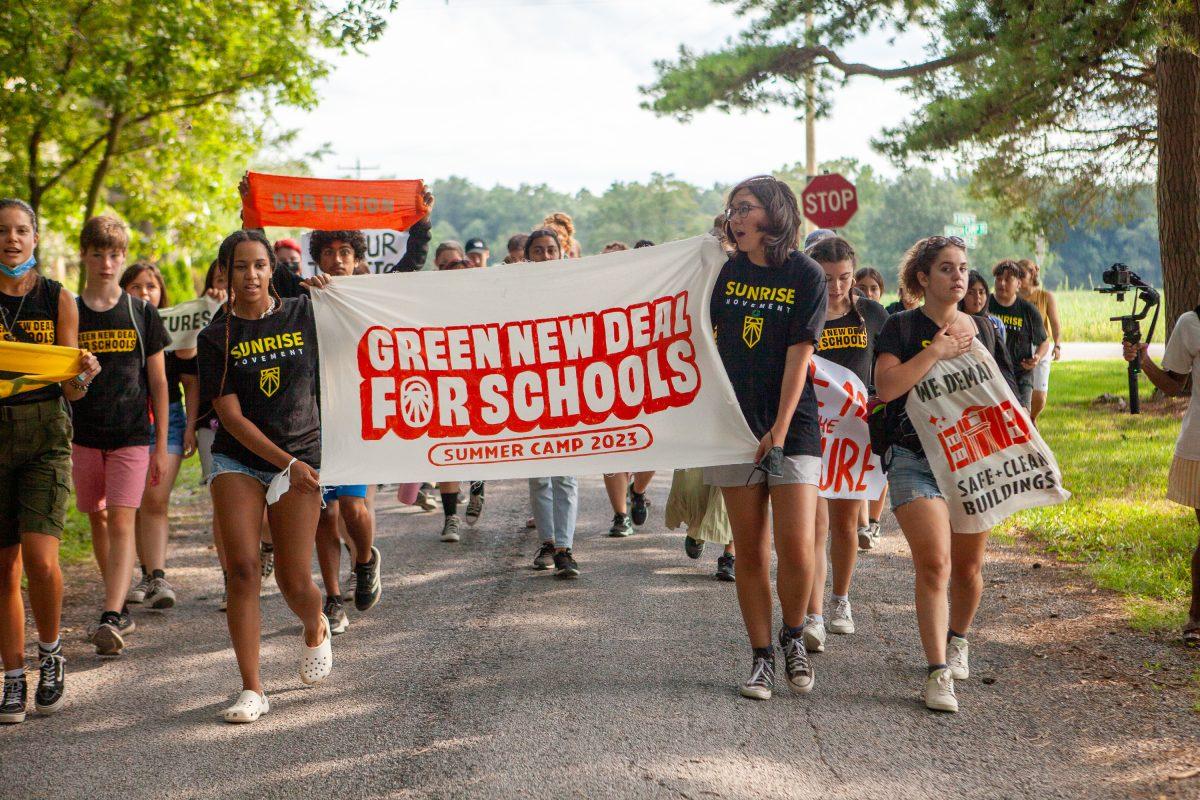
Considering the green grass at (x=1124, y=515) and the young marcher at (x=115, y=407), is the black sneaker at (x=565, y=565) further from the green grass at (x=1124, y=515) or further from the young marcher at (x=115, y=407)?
the green grass at (x=1124, y=515)

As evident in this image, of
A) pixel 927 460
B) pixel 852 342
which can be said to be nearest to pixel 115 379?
pixel 852 342

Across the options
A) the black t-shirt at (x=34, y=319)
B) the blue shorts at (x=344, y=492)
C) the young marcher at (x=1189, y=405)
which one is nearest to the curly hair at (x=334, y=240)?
the blue shorts at (x=344, y=492)

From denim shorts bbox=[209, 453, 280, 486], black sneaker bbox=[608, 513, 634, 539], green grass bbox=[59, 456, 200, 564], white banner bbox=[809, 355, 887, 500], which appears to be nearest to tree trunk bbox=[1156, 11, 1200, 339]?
black sneaker bbox=[608, 513, 634, 539]

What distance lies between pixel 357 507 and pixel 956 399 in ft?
10.8

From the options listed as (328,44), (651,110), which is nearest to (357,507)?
(328,44)

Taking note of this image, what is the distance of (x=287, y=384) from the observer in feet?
17.5

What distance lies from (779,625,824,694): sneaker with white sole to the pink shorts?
359 centimetres

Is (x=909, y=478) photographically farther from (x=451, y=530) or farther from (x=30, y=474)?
(x=451, y=530)

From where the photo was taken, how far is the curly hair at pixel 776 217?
17.2 ft

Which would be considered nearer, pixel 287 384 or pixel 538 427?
pixel 287 384

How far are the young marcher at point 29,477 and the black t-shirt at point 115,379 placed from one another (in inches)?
39.3

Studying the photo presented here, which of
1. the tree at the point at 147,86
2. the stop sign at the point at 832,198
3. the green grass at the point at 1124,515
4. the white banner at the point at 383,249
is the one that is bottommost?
the green grass at the point at 1124,515

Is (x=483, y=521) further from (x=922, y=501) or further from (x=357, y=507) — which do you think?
(x=922, y=501)

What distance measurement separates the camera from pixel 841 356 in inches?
259
